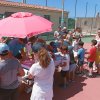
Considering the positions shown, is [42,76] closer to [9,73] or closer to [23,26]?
[9,73]

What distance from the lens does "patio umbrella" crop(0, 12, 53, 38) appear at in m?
6.32

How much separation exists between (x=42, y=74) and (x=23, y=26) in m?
2.51

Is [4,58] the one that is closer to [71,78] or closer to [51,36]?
[71,78]

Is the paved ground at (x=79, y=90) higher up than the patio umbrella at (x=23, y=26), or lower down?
A: lower down

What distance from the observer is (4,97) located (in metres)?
4.66

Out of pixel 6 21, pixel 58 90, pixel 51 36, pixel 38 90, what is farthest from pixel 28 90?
pixel 51 36

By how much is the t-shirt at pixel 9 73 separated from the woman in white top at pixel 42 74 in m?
0.31

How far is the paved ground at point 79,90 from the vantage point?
719cm

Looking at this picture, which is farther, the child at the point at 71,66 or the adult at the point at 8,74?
the child at the point at 71,66

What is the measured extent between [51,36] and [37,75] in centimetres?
1920

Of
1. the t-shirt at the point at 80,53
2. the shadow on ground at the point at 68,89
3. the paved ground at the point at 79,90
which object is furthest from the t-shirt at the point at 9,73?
the t-shirt at the point at 80,53

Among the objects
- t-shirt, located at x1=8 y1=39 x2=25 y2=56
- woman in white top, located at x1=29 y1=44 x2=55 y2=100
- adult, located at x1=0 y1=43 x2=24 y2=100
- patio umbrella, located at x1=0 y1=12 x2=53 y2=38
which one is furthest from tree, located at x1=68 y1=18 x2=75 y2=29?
woman in white top, located at x1=29 y1=44 x2=55 y2=100

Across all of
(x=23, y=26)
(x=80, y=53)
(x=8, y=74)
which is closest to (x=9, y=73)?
(x=8, y=74)

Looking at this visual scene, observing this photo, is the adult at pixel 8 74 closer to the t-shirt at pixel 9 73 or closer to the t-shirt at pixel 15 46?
the t-shirt at pixel 9 73
